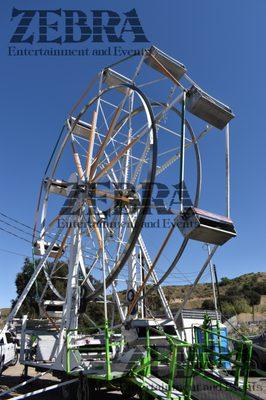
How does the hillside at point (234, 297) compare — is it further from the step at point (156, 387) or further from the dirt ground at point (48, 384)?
the step at point (156, 387)

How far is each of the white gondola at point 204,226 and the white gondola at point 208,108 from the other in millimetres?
3970

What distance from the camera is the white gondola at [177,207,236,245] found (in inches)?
390

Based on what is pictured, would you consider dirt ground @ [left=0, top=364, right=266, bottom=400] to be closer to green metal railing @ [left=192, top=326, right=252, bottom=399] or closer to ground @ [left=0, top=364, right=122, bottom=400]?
ground @ [left=0, top=364, right=122, bottom=400]

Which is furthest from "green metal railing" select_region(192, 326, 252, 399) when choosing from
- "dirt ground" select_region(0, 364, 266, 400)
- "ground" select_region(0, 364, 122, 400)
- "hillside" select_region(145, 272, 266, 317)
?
"hillside" select_region(145, 272, 266, 317)

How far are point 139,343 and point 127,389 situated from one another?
1.13 m

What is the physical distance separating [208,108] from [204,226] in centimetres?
473

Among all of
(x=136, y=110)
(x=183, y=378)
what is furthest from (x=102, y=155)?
(x=183, y=378)

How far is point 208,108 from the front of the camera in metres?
13.2

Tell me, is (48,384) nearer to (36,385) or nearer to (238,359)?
(36,385)

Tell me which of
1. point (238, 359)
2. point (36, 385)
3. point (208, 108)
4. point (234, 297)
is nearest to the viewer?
point (238, 359)

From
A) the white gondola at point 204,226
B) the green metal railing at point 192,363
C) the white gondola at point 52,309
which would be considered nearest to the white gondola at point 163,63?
the white gondola at point 204,226

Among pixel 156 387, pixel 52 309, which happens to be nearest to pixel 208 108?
pixel 156 387

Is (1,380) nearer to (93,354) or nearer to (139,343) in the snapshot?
(93,354)

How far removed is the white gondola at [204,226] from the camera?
32.5ft
